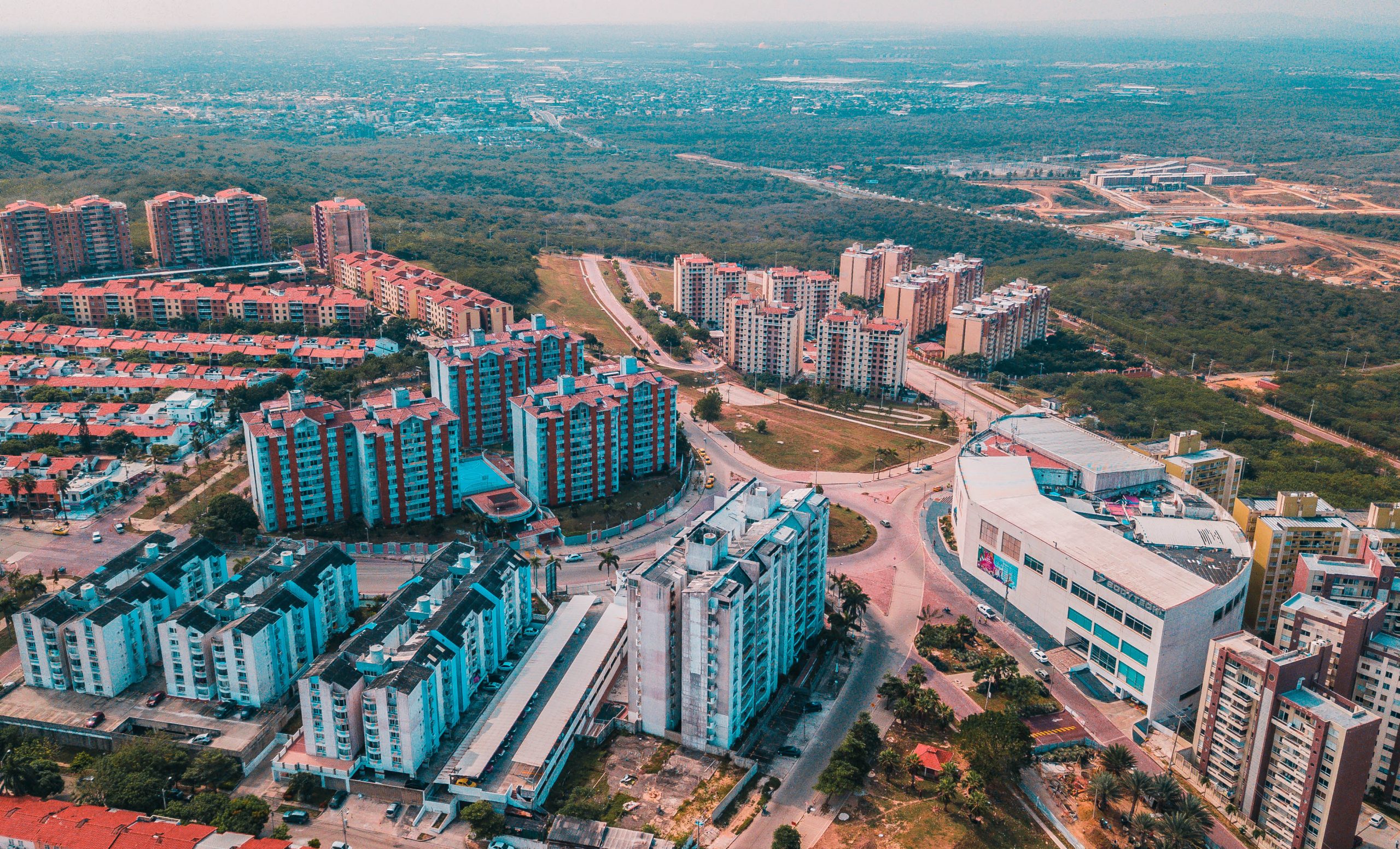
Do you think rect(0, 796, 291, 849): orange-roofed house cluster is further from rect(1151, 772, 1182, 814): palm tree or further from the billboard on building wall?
the billboard on building wall

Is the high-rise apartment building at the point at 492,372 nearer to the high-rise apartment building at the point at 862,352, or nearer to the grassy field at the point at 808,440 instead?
the grassy field at the point at 808,440

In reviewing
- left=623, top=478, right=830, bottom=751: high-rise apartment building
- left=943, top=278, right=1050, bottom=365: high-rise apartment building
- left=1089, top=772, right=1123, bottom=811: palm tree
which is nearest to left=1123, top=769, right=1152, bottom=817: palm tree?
left=1089, top=772, right=1123, bottom=811: palm tree

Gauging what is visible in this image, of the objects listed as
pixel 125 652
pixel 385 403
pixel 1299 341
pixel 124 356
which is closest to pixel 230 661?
pixel 125 652

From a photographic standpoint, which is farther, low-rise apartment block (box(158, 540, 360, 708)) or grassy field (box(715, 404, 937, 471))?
grassy field (box(715, 404, 937, 471))

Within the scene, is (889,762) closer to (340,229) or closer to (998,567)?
(998,567)

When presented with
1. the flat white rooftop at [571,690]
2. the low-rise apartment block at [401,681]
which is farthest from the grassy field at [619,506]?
the low-rise apartment block at [401,681]

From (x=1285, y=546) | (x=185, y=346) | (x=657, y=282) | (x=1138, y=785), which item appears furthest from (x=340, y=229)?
(x=1138, y=785)
